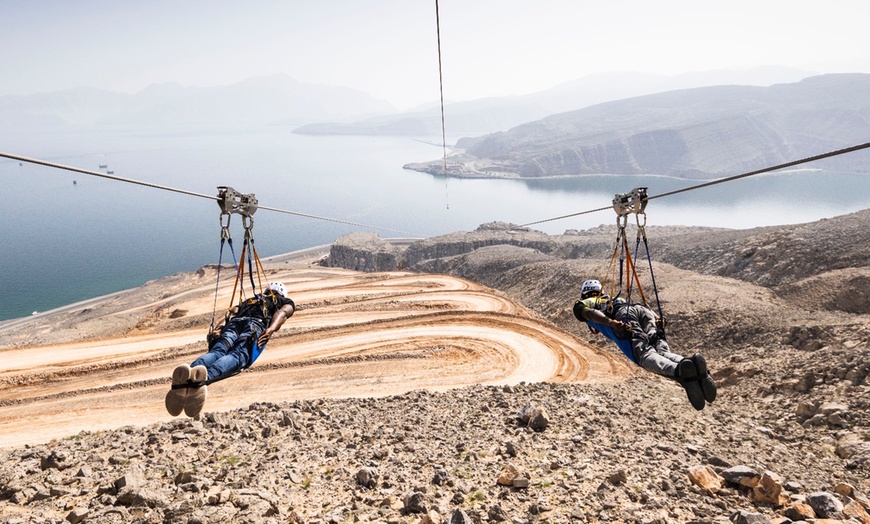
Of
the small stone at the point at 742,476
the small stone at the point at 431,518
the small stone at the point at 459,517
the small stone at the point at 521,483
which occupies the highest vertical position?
the small stone at the point at 459,517

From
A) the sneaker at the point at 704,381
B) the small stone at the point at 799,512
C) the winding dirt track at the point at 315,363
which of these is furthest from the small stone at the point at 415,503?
the winding dirt track at the point at 315,363

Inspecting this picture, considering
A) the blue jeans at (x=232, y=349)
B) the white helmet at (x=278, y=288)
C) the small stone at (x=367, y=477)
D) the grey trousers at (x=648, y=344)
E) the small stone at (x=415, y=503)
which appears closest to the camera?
the small stone at (x=415, y=503)

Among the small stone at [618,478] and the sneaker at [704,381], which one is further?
the small stone at [618,478]

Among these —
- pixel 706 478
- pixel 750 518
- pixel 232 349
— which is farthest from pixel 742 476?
pixel 232 349

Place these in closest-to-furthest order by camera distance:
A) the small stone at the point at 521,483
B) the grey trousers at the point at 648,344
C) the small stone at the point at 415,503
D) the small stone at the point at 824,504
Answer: the small stone at the point at 824,504, the small stone at the point at 415,503, the small stone at the point at 521,483, the grey trousers at the point at 648,344

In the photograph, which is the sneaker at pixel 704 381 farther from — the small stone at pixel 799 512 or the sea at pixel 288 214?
the sea at pixel 288 214

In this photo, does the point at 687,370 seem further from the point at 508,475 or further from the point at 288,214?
the point at 288,214

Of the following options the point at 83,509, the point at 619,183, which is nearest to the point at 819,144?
the point at 619,183

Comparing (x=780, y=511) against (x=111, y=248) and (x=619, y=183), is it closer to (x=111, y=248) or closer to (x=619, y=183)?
(x=111, y=248)
